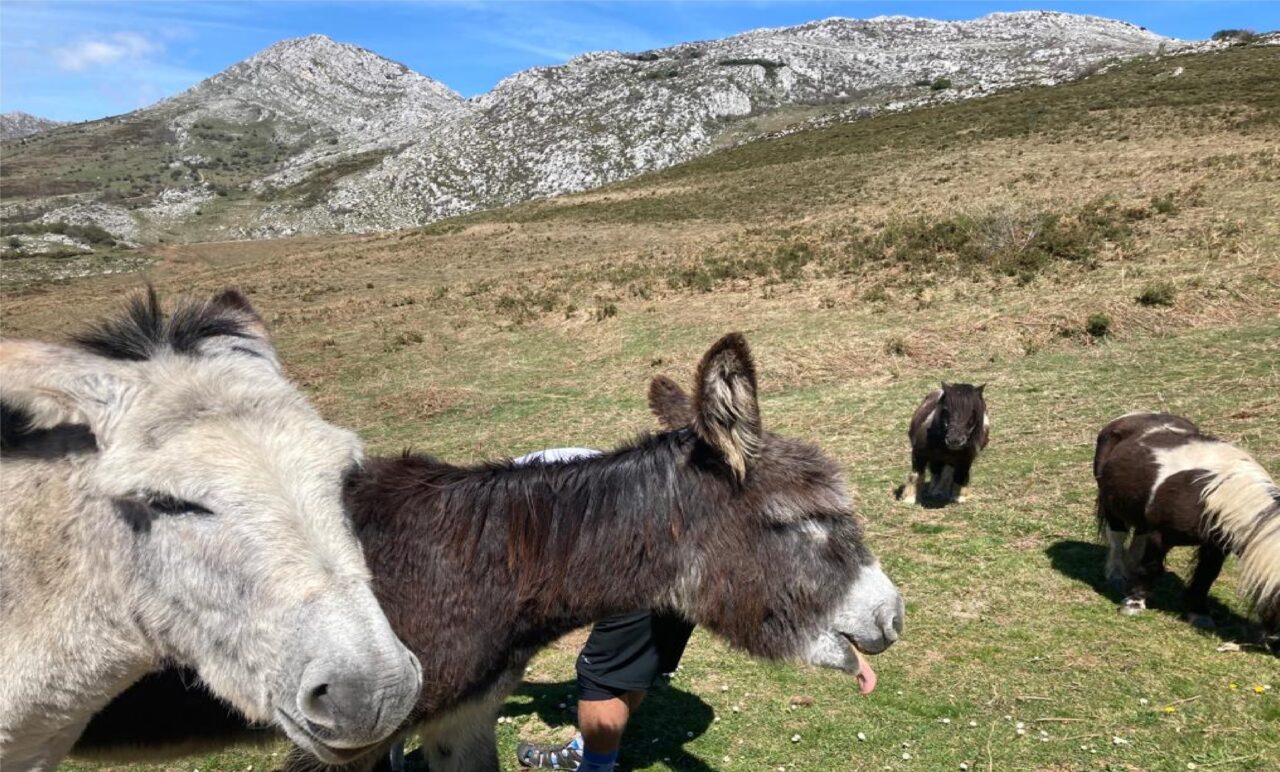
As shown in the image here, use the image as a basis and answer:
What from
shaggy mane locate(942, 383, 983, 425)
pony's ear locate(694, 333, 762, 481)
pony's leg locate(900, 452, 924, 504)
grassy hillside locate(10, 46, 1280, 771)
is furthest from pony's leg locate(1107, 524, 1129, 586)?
pony's ear locate(694, 333, 762, 481)

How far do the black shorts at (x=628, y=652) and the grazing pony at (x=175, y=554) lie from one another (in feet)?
5.37

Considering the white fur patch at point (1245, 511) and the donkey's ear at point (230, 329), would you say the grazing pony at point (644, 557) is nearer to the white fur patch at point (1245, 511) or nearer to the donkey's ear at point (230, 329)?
the donkey's ear at point (230, 329)

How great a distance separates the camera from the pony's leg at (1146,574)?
251 inches

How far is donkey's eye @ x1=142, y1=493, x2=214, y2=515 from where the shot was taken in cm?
202

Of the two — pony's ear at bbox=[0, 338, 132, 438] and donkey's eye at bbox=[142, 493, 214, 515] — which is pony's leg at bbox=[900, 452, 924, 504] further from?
pony's ear at bbox=[0, 338, 132, 438]

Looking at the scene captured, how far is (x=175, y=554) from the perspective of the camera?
205 centimetres

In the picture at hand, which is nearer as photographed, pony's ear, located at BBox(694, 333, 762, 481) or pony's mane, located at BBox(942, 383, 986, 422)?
pony's ear, located at BBox(694, 333, 762, 481)

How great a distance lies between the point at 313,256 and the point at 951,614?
150 ft

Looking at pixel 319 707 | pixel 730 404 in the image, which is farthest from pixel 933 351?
pixel 319 707

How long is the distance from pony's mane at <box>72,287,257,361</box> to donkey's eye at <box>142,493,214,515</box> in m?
0.48

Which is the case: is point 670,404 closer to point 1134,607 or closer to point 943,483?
point 1134,607

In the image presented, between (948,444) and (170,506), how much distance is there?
8.43m

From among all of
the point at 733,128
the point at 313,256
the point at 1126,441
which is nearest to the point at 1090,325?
the point at 1126,441

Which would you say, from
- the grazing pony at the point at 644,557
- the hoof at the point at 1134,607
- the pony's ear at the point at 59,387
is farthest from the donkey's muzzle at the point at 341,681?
the hoof at the point at 1134,607
